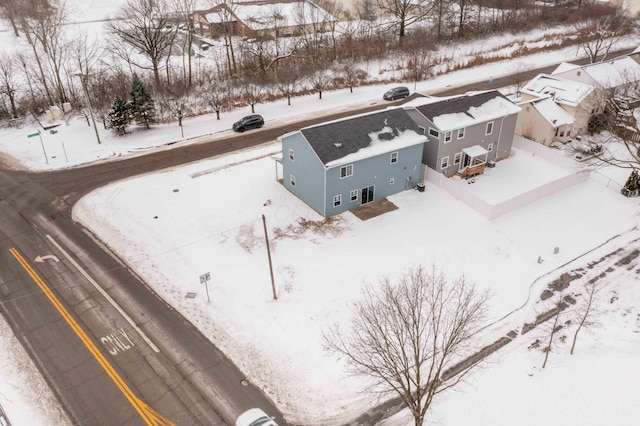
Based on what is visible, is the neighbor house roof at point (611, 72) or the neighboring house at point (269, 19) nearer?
the neighbor house roof at point (611, 72)

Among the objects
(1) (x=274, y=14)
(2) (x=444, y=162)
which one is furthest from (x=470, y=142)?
(1) (x=274, y=14)

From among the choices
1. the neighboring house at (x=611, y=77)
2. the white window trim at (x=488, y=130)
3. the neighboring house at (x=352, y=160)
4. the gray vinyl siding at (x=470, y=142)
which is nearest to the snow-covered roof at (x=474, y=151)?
the gray vinyl siding at (x=470, y=142)

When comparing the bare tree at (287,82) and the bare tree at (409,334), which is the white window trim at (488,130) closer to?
the bare tree at (409,334)

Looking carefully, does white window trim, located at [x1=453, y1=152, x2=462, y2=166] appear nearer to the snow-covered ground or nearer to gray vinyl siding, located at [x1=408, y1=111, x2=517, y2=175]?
gray vinyl siding, located at [x1=408, y1=111, x2=517, y2=175]

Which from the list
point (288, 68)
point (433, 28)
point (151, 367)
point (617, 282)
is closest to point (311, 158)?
point (151, 367)

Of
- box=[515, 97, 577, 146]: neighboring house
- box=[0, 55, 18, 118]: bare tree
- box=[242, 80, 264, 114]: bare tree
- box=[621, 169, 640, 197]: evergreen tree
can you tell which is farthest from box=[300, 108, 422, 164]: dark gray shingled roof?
box=[0, 55, 18, 118]: bare tree

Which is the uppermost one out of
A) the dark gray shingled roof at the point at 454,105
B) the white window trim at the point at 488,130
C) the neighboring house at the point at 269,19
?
the neighboring house at the point at 269,19
